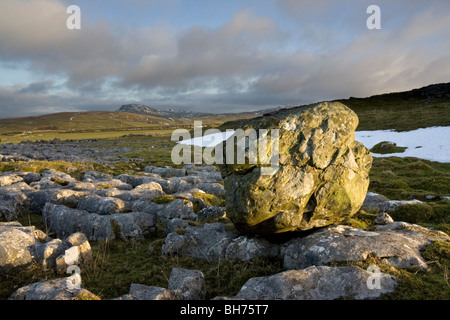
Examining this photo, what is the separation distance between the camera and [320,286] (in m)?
8.10

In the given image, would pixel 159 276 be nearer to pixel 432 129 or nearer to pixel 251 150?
pixel 251 150

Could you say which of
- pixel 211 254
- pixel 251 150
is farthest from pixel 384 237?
pixel 211 254

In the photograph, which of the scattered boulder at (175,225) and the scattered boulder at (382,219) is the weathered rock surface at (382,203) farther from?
the scattered boulder at (175,225)

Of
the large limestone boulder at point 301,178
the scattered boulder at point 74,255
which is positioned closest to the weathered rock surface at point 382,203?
the large limestone boulder at point 301,178

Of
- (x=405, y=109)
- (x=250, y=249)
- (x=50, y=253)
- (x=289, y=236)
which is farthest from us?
(x=405, y=109)

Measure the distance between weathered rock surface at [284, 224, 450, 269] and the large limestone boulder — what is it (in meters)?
0.92

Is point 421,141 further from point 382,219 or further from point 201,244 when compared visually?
point 201,244

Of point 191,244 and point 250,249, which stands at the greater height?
point 250,249

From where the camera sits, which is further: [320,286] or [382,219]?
[382,219]

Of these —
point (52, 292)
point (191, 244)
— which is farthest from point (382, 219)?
point (52, 292)

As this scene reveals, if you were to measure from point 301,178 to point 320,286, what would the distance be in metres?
4.41

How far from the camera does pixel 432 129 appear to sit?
53.2m

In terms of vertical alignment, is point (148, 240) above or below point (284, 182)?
below
